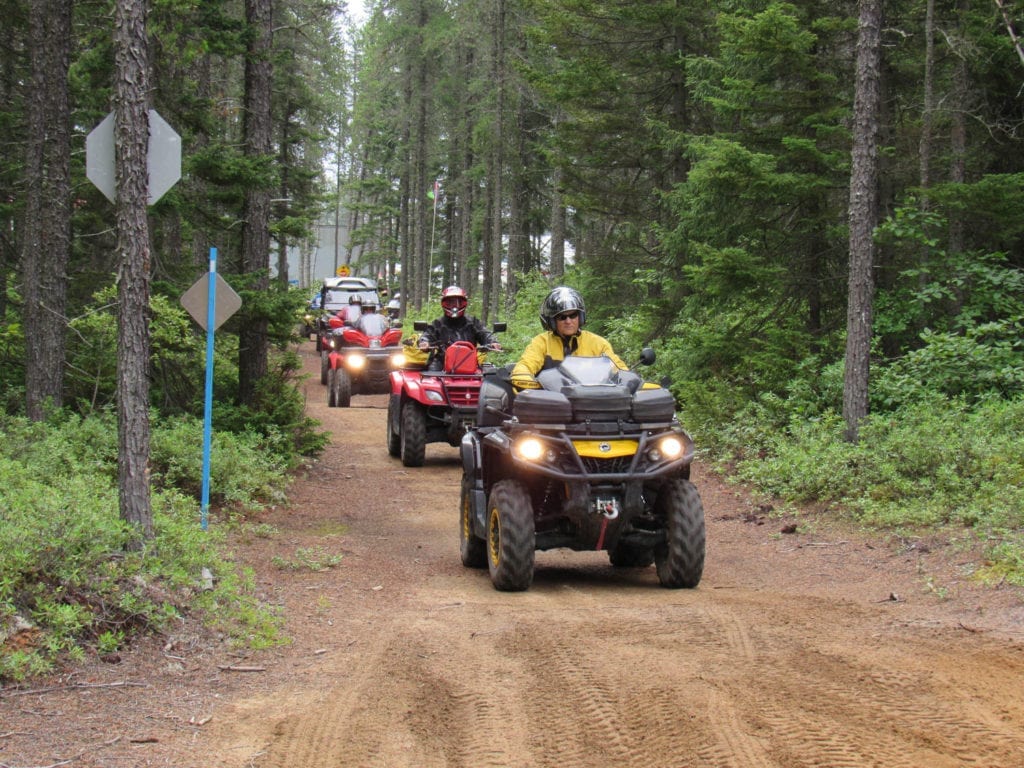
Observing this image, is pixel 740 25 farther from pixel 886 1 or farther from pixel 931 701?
pixel 931 701

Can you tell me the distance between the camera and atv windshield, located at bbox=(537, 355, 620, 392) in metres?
7.91

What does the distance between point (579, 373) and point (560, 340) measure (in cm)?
102

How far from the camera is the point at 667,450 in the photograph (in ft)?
25.1

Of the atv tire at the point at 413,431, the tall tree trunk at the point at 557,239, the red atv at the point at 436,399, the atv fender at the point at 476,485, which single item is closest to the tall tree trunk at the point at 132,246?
the atv fender at the point at 476,485

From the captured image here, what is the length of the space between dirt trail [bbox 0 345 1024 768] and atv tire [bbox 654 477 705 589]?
151mm

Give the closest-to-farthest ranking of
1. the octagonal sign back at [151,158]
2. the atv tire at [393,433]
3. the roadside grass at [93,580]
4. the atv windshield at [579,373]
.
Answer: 1. the roadside grass at [93,580]
2. the octagonal sign back at [151,158]
3. the atv windshield at [579,373]
4. the atv tire at [393,433]

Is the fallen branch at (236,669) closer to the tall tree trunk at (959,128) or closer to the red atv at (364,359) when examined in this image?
the tall tree trunk at (959,128)

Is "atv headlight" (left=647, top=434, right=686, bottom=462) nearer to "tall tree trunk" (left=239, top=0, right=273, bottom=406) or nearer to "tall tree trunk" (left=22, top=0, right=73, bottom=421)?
"tall tree trunk" (left=239, top=0, right=273, bottom=406)

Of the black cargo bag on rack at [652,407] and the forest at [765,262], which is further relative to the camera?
the forest at [765,262]

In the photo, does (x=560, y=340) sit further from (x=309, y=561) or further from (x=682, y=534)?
(x=309, y=561)

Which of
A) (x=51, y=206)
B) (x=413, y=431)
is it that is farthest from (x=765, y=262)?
(x=51, y=206)

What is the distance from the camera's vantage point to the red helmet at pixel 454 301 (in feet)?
49.1

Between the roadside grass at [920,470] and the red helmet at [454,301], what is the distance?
4.62 m

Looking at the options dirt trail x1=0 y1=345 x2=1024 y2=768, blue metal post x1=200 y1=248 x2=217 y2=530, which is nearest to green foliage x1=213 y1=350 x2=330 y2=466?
blue metal post x1=200 y1=248 x2=217 y2=530
